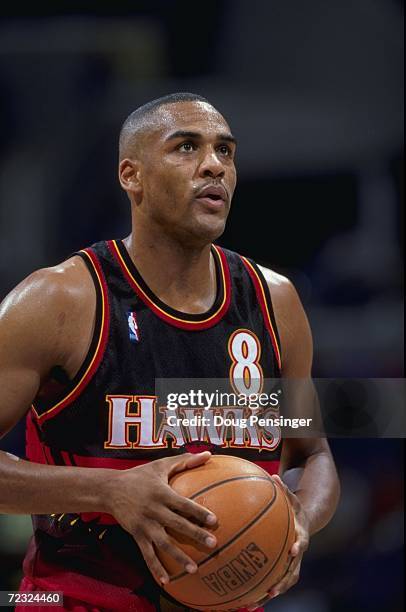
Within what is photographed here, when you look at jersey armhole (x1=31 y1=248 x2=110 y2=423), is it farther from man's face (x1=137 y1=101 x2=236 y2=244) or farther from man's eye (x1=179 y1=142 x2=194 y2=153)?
man's eye (x1=179 y1=142 x2=194 y2=153)

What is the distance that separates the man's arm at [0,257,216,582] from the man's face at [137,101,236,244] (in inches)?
12.6

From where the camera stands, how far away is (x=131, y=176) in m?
2.96

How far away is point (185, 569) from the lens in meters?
2.22

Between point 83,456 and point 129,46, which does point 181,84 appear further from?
point 83,456

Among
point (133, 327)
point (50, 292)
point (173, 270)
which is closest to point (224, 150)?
point (173, 270)

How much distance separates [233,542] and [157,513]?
0.20 meters

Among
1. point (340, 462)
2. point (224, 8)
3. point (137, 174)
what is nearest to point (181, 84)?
point (224, 8)

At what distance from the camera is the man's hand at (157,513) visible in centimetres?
219

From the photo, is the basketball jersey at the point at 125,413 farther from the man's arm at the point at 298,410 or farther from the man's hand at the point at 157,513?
the man's hand at the point at 157,513

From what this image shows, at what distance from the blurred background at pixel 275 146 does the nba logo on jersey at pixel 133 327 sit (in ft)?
9.23

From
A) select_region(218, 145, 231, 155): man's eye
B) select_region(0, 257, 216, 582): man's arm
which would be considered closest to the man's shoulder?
select_region(0, 257, 216, 582): man's arm

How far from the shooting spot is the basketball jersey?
8.57 feet

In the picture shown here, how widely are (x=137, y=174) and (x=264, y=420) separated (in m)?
0.86

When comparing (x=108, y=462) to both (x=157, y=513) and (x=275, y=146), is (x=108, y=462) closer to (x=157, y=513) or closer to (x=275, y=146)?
(x=157, y=513)
